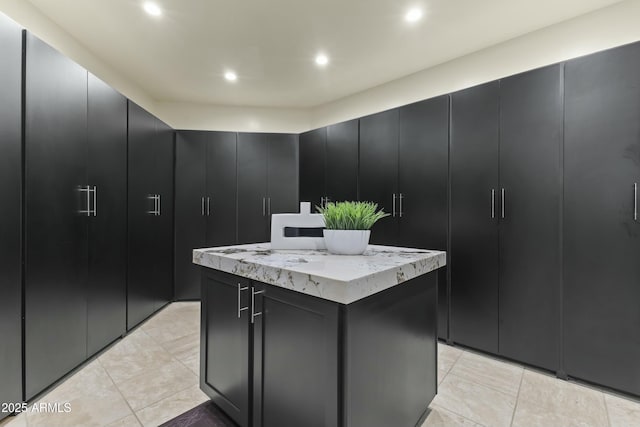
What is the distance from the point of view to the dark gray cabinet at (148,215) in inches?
119

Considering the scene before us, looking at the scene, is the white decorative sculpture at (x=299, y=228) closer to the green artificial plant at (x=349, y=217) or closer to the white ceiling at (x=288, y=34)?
the green artificial plant at (x=349, y=217)

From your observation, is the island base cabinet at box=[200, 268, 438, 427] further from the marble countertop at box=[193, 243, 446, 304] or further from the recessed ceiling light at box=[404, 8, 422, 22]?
the recessed ceiling light at box=[404, 8, 422, 22]

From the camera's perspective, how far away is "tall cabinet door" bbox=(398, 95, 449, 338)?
2.81 meters

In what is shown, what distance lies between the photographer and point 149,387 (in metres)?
2.02

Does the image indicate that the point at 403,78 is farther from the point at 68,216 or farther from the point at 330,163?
the point at 68,216

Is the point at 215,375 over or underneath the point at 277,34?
underneath

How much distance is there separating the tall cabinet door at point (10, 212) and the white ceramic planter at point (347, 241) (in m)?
1.83

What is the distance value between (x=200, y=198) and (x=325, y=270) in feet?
11.0

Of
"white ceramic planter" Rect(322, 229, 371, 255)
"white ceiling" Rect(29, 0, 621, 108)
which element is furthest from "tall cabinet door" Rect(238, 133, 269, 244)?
"white ceramic planter" Rect(322, 229, 371, 255)

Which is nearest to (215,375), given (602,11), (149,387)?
(149,387)

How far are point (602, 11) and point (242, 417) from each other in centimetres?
383

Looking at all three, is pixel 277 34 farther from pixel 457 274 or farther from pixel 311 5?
pixel 457 274

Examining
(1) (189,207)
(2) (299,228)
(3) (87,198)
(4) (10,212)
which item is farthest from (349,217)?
(1) (189,207)

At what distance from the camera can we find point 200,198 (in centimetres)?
403
